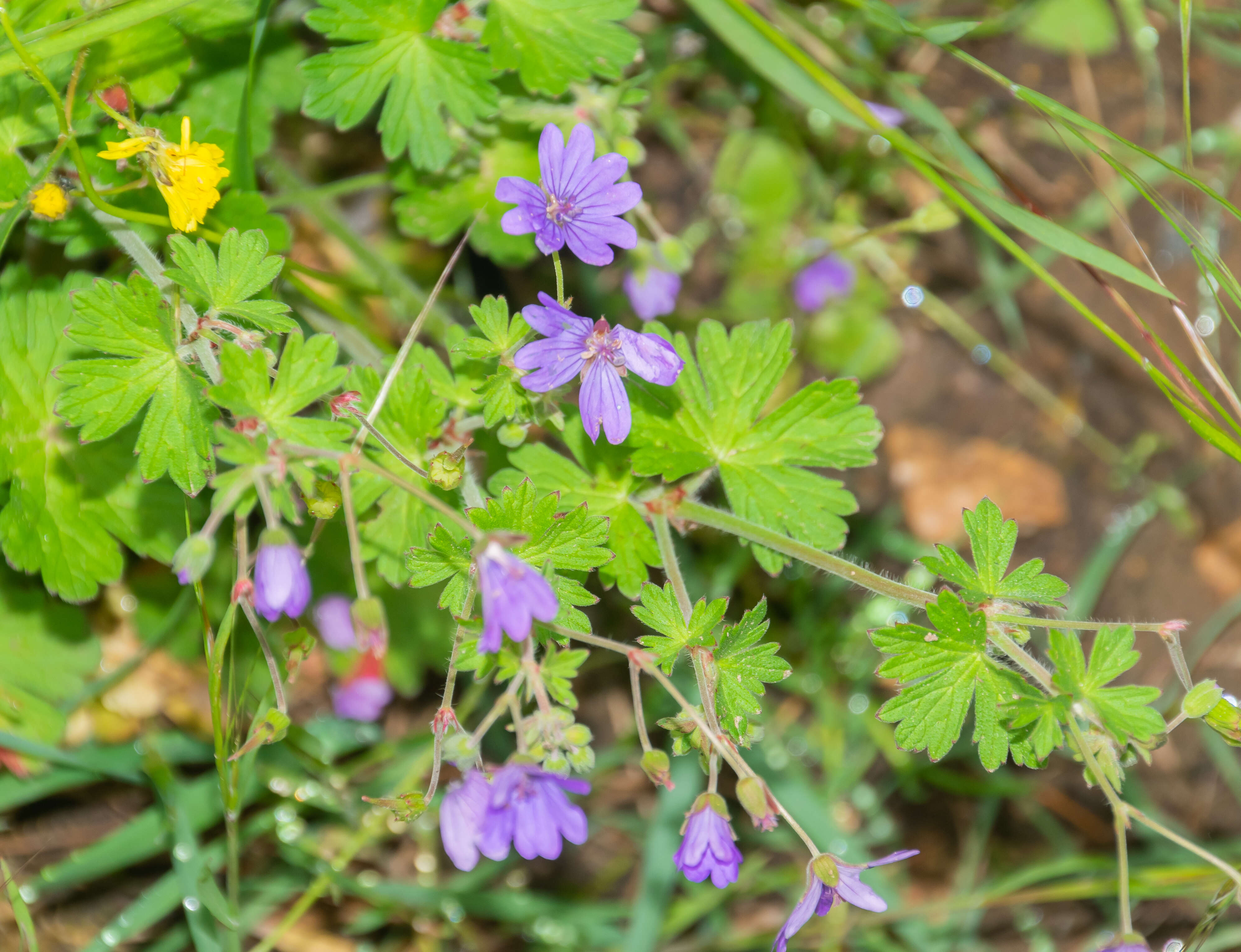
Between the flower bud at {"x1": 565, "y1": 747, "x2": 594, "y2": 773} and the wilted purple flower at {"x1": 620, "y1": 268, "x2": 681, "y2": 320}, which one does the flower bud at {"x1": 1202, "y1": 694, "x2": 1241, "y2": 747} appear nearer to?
the flower bud at {"x1": 565, "y1": 747, "x2": 594, "y2": 773}

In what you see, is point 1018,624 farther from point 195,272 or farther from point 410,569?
point 195,272

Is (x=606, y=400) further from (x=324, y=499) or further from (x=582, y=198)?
(x=324, y=499)

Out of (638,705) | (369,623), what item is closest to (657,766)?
(638,705)

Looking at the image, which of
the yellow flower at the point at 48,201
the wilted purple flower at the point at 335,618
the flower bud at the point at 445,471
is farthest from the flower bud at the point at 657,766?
the yellow flower at the point at 48,201

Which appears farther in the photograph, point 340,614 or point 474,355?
point 340,614

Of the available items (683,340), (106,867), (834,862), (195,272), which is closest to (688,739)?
(834,862)

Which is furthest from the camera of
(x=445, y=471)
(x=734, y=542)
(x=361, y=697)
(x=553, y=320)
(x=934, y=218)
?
(x=734, y=542)
